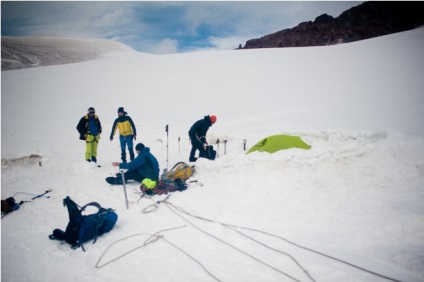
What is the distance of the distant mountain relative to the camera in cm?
4859

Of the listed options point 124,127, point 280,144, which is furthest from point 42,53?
point 280,144

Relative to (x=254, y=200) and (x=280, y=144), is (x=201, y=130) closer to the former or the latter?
(x=280, y=144)

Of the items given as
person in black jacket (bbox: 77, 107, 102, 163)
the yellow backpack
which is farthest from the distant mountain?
the yellow backpack

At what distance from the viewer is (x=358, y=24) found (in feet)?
174

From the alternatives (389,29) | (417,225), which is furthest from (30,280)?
(389,29)

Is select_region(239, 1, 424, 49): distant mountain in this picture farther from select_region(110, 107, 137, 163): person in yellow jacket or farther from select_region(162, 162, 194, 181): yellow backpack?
select_region(162, 162, 194, 181): yellow backpack

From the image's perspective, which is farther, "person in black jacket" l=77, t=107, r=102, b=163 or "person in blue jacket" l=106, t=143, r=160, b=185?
"person in black jacket" l=77, t=107, r=102, b=163

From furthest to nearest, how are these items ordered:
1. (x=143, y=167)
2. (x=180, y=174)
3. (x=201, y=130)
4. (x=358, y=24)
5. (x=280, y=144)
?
(x=358, y=24) < (x=201, y=130) < (x=280, y=144) < (x=180, y=174) < (x=143, y=167)

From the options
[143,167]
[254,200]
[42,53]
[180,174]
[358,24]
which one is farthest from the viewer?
[358,24]

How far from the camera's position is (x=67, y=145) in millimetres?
12172

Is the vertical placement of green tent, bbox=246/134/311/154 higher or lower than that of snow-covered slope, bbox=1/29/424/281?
higher

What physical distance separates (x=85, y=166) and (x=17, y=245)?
415 centimetres

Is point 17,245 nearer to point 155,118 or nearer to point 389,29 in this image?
point 155,118

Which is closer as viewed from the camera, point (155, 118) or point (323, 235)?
point (323, 235)
